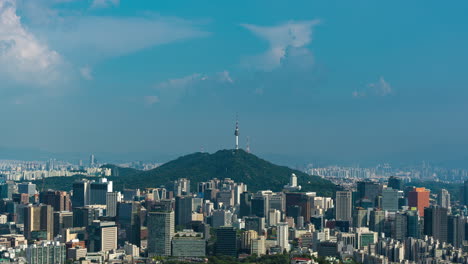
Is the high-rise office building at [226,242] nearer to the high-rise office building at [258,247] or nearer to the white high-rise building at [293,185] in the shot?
the high-rise office building at [258,247]

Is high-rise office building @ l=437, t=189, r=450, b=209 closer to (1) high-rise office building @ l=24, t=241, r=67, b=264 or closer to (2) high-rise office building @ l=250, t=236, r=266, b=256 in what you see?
(2) high-rise office building @ l=250, t=236, r=266, b=256

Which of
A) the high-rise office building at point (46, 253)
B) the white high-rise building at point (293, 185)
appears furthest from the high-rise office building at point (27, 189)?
the high-rise office building at point (46, 253)

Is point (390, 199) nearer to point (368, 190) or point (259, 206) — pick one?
point (368, 190)

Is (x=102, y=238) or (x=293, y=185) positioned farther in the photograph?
(x=293, y=185)

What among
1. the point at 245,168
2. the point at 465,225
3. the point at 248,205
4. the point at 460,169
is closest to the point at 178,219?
the point at 248,205

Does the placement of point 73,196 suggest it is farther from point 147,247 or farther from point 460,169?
point 460,169

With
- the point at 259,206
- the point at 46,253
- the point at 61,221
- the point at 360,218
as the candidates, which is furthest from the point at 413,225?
the point at 46,253
